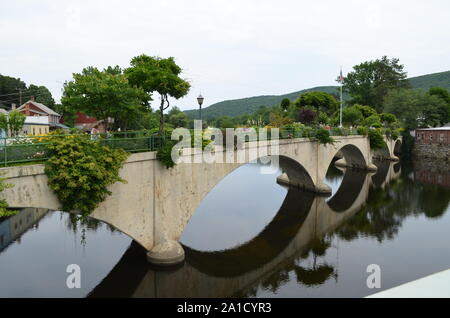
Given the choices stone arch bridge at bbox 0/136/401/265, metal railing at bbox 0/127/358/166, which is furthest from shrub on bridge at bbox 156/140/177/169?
metal railing at bbox 0/127/358/166

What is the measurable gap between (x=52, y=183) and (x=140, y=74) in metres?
8.01

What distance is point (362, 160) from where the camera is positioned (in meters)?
44.2

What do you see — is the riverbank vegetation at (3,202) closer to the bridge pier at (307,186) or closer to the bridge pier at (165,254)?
the bridge pier at (165,254)

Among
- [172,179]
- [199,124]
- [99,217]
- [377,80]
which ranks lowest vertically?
[99,217]

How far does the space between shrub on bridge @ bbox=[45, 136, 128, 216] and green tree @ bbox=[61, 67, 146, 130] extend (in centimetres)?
375

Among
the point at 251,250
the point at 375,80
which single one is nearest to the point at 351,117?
the point at 375,80

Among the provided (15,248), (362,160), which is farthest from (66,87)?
(362,160)

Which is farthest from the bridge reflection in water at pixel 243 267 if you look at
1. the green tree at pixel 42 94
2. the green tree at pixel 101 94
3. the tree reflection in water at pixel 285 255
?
the green tree at pixel 42 94

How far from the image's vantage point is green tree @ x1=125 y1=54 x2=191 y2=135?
1633 centimetres

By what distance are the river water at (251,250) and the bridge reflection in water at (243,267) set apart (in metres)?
0.05

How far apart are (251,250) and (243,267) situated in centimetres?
228

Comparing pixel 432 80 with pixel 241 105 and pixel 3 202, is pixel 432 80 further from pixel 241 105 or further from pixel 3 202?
pixel 3 202
